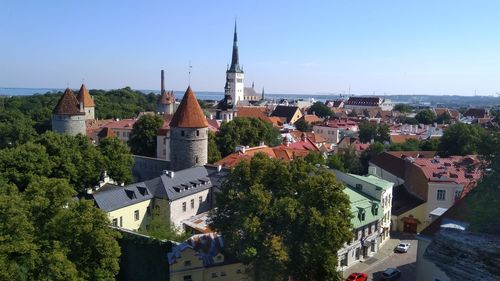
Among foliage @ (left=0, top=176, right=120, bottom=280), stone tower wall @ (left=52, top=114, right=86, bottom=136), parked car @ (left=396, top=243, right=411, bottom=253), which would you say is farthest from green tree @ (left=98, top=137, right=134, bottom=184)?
parked car @ (left=396, top=243, right=411, bottom=253)

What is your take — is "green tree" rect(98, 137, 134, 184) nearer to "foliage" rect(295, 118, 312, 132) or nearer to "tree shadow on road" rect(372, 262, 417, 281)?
"tree shadow on road" rect(372, 262, 417, 281)

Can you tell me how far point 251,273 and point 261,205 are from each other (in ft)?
9.80

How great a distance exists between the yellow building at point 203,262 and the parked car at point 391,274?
7.00 metres

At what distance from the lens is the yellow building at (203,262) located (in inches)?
722

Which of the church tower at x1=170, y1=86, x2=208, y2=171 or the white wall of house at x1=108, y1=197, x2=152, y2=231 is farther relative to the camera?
the church tower at x1=170, y1=86, x2=208, y2=171

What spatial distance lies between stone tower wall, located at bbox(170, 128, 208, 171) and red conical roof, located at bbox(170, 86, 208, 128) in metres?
0.35

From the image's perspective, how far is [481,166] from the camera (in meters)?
11.8

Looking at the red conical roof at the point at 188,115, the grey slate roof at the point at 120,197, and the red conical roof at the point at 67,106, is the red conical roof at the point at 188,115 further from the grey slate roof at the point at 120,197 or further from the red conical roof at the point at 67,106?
the red conical roof at the point at 67,106

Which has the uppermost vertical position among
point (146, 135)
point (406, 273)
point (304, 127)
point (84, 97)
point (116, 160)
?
point (84, 97)

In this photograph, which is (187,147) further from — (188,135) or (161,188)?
(161,188)

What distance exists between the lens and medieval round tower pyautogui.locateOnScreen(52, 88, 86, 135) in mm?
41281

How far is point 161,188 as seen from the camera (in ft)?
86.7

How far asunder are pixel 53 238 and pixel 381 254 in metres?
17.3

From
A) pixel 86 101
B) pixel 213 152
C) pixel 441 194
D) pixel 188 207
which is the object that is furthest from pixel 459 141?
pixel 86 101
